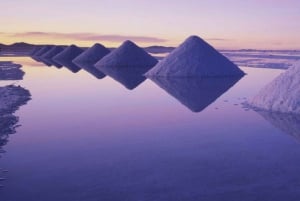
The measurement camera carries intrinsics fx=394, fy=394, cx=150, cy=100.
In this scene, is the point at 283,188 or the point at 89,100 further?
the point at 89,100

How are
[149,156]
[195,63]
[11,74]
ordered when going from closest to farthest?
[149,156], [195,63], [11,74]

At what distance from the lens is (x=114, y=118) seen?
934 centimetres

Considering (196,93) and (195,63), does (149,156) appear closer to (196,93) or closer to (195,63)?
(196,93)

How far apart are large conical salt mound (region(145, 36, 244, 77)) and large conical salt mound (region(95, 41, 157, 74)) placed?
29.7ft

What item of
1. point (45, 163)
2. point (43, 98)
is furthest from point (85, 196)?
point (43, 98)

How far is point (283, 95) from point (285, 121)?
187 cm

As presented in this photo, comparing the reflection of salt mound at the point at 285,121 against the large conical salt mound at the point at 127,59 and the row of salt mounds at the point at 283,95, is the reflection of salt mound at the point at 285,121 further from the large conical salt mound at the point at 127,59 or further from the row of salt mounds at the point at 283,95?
the large conical salt mound at the point at 127,59

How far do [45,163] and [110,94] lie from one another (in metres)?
8.34

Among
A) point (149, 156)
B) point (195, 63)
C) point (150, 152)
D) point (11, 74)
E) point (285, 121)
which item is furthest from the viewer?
point (11, 74)

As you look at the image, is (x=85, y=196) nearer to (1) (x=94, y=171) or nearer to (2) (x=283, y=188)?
(1) (x=94, y=171)

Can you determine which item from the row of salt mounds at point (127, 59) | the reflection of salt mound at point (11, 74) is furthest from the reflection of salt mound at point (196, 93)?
the row of salt mounds at point (127, 59)

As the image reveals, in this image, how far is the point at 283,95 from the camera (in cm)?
1038

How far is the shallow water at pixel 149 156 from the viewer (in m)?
4.58

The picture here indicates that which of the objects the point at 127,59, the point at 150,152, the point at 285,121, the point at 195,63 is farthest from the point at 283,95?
the point at 127,59
